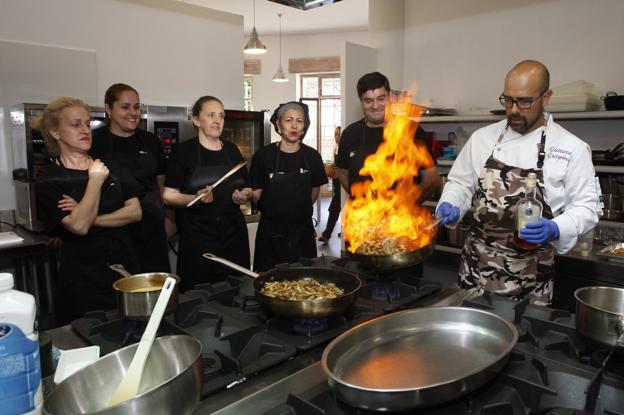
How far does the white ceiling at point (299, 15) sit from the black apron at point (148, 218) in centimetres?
458

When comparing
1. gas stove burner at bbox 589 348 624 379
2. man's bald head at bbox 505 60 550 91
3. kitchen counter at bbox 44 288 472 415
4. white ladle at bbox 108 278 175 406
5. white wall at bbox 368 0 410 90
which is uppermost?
white wall at bbox 368 0 410 90

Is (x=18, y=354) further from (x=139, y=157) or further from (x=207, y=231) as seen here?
(x=139, y=157)

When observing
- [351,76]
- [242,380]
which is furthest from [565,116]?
[242,380]

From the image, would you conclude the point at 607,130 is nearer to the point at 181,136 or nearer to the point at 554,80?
the point at 554,80

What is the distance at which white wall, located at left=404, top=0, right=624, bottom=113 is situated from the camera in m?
3.83

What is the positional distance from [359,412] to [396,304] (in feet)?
2.31

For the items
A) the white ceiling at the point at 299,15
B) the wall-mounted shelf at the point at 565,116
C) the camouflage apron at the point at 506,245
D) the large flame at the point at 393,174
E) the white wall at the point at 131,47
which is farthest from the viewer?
the white ceiling at the point at 299,15

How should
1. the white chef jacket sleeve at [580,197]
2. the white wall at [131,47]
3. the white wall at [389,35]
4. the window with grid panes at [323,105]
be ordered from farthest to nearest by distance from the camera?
1. the window with grid panes at [323,105]
2. the white wall at [389,35]
3. the white wall at [131,47]
4. the white chef jacket sleeve at [580,197]

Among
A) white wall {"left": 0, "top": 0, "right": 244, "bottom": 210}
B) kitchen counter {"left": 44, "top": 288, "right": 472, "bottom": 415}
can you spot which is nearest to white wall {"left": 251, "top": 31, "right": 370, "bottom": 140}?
white wall {"left": 0, "top": 0, "right": 244, "bottom": 210}

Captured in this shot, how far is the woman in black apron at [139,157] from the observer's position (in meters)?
3.28

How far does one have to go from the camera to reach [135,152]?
342 cm

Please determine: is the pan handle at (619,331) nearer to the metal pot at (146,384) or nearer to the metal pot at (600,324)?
the metal pot at (600,324)

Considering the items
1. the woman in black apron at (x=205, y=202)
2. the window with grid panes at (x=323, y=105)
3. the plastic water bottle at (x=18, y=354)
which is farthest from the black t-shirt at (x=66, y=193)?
the window with grid panes at (x=323, y=105)

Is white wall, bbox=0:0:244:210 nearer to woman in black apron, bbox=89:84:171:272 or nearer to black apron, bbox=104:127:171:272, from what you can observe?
woman in black apron, bbox=89:84:171:272
